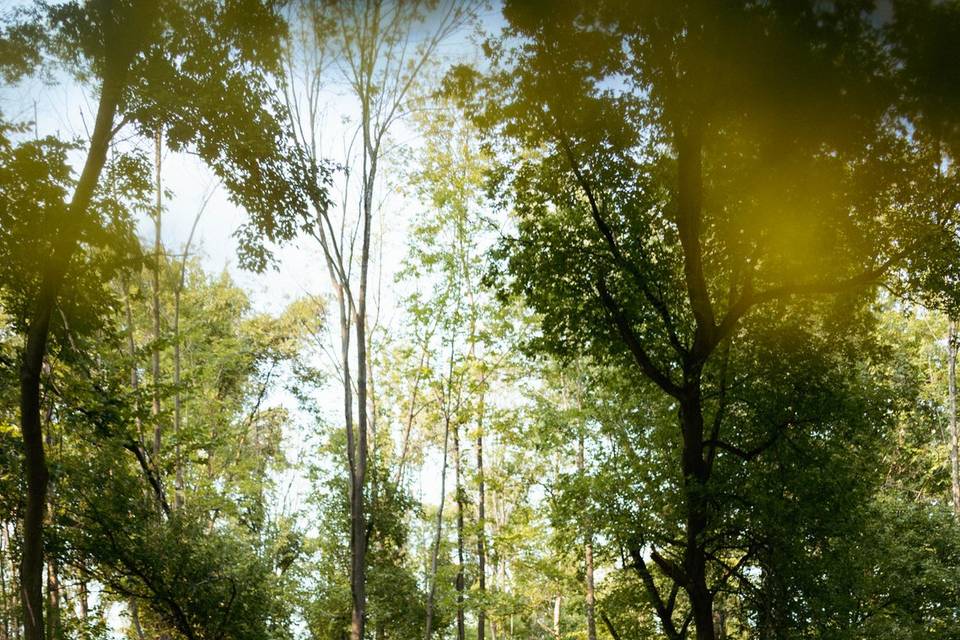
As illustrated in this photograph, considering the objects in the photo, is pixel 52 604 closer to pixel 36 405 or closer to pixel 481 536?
pixel 36 405

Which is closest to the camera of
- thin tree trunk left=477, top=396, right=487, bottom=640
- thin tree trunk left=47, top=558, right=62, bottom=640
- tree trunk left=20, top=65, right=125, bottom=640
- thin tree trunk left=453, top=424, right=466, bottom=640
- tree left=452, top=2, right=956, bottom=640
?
tree trunk left=20, top=65, right=125, bottom=640

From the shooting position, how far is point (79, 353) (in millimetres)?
6922

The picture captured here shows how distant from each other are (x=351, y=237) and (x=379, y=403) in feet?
20.9

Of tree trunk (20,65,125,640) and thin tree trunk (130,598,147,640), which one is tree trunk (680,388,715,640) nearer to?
tree trunk (20,65,125,640)

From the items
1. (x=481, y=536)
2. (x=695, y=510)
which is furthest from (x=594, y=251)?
(x=481, y=536)

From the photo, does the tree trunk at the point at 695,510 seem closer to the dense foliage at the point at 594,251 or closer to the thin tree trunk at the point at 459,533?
the dense foliage at the point at 594,251

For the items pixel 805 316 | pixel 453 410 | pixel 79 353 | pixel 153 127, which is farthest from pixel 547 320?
pixel 453 410

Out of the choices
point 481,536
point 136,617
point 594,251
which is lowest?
point 136,617

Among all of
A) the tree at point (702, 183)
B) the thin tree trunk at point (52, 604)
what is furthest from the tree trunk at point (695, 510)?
the thin tree trunk at point (52, 604)

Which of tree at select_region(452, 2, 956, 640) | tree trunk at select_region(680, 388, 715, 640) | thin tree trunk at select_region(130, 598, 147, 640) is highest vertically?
tree at select_region(452, 2, 956, 640)

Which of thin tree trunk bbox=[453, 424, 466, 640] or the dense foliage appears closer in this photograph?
the dense foliage

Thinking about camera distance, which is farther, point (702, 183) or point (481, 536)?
point (481, 536)

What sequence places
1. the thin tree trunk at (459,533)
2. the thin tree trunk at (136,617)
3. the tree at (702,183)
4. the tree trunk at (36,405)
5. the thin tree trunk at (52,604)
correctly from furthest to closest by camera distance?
the thin tree trunk at (459,533), the thin tree trunk at (136,617), the thin tree trunk at (52,604), the tree at (702,183), the tree trunk at (36,405)

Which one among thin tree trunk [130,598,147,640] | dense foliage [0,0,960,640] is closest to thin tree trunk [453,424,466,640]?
dense foliage [0,0,960,640]
